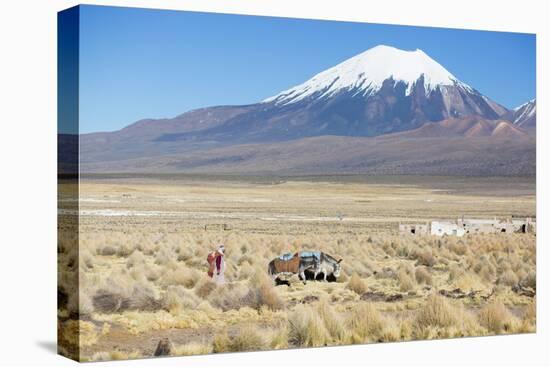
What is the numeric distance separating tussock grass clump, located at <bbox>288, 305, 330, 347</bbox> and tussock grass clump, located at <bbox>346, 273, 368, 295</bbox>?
3.25 feet

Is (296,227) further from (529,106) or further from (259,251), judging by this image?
(529,106)

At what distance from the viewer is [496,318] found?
2173 cm

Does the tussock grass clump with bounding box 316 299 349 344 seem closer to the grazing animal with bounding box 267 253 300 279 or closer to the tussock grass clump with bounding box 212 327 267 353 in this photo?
the grazing animal with bounding box 267 253 300 279

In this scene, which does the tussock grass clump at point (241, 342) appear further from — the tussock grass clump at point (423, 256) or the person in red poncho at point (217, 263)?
the tussock grass clump at point (423, 256)

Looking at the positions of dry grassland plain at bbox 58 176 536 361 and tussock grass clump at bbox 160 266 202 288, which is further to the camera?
tussock grass clump at bbox 160 266 202 288

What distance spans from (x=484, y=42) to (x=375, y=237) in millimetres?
4219

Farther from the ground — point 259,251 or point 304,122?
point 304,122

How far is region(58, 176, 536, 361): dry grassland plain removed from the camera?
18688mm

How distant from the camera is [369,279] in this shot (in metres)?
21.0

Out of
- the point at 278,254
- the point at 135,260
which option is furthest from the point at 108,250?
the point at 278,254

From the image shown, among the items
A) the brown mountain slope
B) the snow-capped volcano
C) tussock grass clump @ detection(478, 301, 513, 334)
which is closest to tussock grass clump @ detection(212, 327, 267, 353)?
the brown mountain slope

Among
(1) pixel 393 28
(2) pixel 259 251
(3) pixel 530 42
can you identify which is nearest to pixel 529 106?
(3) pixel 530 42

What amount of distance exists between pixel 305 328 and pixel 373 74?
14.8ft

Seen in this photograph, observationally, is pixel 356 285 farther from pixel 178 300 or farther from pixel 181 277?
pixel 178 300
